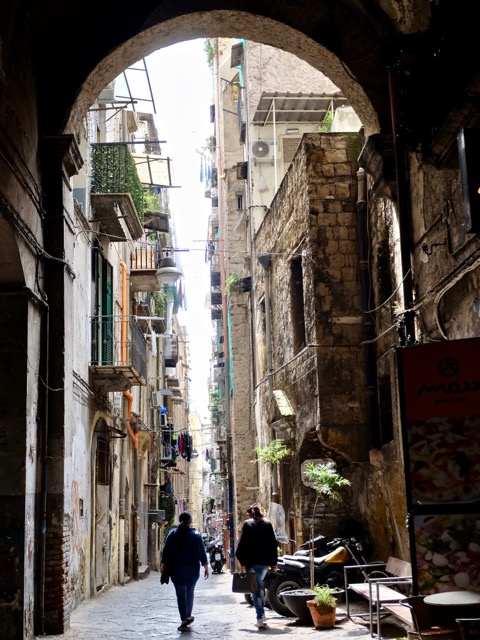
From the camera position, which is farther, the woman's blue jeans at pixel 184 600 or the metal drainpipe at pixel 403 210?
the woman's blue jeans at pixel 184 600

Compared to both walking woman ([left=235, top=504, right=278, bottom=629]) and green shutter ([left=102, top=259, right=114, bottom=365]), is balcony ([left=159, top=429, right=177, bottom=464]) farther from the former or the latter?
walking woman ([left=235, top=504, right=278, bottom=629])

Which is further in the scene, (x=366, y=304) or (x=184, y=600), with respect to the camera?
(x=366, y=304)

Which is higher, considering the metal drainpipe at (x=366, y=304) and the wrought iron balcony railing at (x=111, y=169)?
the wrought iron balcony railing at (x=111, y=169)

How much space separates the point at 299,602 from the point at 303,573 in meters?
0.93

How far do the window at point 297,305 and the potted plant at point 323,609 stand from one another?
5856 mm

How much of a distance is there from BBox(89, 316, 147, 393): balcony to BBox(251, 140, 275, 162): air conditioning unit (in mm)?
6412

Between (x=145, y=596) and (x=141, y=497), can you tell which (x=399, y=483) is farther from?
(x=141, y=497)

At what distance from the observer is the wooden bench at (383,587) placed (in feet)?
26.8

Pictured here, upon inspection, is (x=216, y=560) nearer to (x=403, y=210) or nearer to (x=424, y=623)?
(x=403, y=210)

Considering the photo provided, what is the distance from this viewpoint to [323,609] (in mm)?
9734

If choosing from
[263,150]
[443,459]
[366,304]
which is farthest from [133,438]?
[443,459]

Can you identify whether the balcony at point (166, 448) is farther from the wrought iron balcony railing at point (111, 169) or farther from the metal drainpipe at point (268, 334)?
the wrought iron balcony railing at point (111, 169)

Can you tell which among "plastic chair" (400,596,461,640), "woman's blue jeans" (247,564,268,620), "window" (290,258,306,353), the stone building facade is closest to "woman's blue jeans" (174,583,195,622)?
"woman's blue jeans" (247,564,268,620)

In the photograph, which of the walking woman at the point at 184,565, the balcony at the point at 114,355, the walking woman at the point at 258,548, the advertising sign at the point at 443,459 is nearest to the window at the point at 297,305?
the balcony at the point at 114,355
